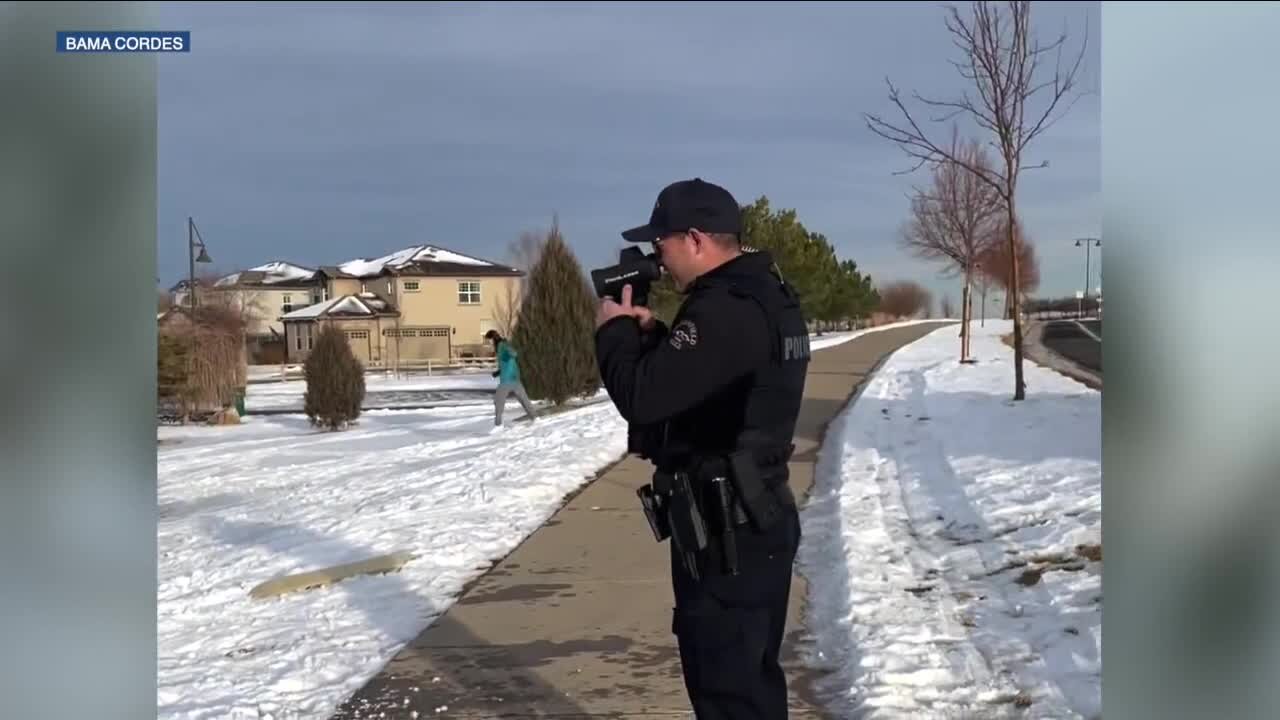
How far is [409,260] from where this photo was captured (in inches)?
1905

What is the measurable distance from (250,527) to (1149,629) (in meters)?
6.97

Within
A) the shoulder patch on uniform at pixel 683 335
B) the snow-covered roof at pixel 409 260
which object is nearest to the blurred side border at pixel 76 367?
the shoulder patch on uniform at pixel 683 335

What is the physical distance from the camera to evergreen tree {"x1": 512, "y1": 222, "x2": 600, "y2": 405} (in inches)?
653

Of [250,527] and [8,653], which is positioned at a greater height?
[8,653]

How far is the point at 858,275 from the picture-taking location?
115 feet

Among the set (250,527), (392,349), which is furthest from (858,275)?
(250,527)

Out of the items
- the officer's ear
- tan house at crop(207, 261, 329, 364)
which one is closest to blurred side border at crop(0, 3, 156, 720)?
the officer's ear

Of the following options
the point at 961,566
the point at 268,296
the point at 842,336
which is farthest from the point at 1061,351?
the point at 268,296

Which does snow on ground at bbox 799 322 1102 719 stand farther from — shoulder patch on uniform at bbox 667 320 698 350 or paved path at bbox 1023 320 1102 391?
paved path at bbox 1023 320 1102 391

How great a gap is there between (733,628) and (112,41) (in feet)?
6.27

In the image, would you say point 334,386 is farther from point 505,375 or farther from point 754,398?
point 754,398

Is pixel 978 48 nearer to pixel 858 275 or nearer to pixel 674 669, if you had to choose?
pixel 674 669

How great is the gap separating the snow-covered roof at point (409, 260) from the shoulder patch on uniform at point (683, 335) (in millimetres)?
45766

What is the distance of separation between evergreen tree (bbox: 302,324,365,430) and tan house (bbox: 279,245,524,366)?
71.6 ft
